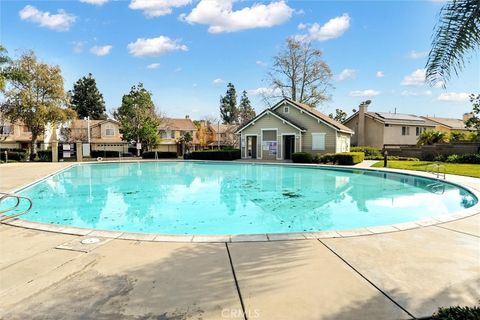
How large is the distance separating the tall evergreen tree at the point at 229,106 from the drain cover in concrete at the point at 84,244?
70.3 meters

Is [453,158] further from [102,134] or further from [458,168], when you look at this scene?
[102,134]

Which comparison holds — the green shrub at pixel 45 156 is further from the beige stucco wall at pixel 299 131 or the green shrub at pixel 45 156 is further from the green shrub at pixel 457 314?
the green shrub at pixel 457 314

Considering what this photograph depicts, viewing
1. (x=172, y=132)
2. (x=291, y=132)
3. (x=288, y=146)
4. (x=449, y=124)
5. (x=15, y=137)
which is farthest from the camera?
(x=172, y=132)

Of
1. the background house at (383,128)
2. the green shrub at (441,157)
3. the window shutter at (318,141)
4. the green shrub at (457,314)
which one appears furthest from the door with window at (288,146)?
the green shrub at (457,314)

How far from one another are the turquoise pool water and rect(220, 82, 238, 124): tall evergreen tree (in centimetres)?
5928

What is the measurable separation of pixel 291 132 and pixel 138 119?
1827 centimetres

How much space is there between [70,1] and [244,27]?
36.1ft

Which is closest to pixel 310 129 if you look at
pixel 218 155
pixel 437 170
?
pixel 218 155

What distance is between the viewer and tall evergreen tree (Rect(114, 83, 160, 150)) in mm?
34844

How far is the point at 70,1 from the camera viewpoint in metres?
15.6

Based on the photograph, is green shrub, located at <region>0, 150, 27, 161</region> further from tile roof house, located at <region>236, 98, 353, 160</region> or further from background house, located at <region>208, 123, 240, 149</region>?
background house, located at <region>208, 123, 240, 149</region>

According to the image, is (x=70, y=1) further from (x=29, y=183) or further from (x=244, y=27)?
(x=244, y=27)

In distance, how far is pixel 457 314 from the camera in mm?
2680

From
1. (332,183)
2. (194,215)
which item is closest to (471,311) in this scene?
(194,215)
